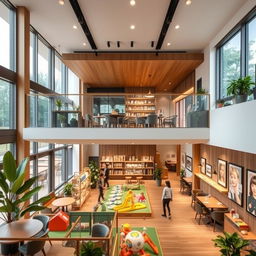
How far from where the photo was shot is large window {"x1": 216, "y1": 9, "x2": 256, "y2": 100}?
21.5ft

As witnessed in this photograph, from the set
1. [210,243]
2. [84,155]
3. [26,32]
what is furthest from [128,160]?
[26,32]

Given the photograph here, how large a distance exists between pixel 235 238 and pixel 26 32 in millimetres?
8375

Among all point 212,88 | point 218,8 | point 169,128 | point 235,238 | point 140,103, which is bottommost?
point 235,238

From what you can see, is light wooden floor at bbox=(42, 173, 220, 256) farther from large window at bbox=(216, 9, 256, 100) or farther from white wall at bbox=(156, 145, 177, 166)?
white wall at bbox=(156, 145, 177, 166)

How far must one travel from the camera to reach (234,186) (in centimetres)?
→ 727

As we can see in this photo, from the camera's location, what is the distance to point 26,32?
23.3ft

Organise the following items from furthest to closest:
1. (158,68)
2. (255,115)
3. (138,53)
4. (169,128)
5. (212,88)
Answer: (158,68) → (138,53) → (212,88) → (169,128) → (255,115)

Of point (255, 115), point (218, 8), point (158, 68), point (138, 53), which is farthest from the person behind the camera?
point (158, 68)

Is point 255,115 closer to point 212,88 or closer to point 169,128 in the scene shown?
point 169,128

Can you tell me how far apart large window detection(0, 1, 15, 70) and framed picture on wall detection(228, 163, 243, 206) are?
26.3ft

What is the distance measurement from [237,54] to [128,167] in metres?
10.3

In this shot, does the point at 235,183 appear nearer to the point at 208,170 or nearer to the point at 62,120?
the point at 208,170

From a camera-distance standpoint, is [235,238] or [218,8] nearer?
[235,238]

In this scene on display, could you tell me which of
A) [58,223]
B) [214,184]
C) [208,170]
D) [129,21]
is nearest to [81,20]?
[129,21]
